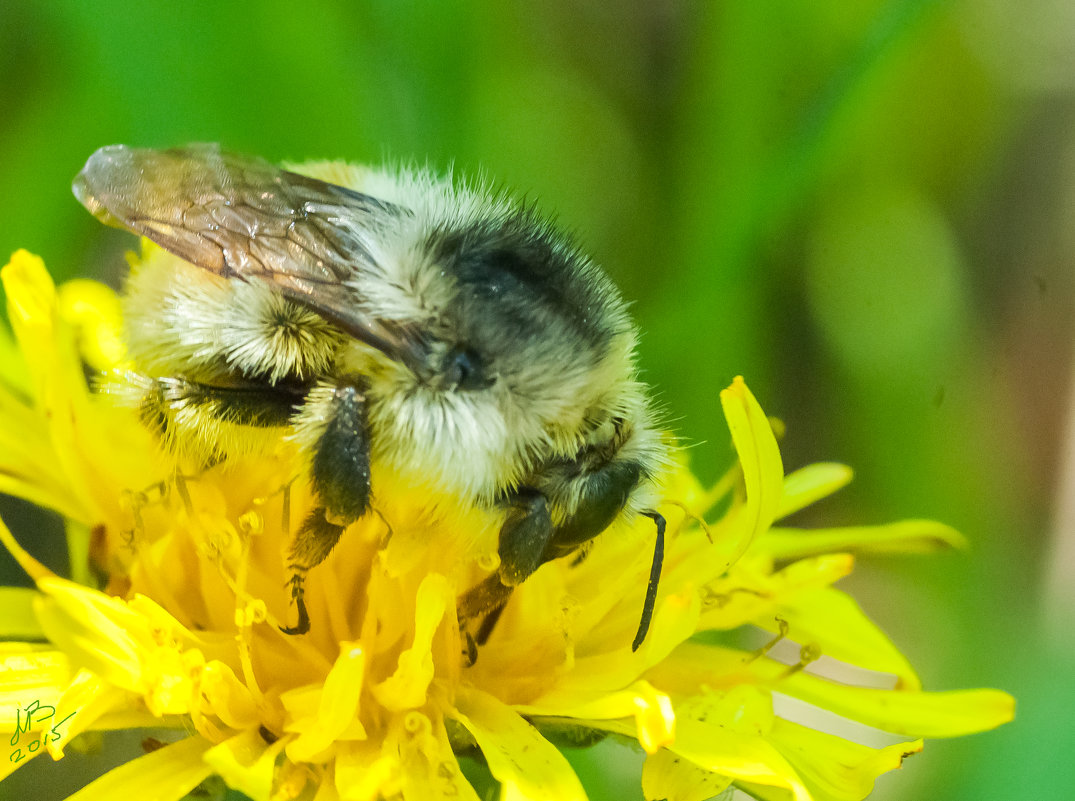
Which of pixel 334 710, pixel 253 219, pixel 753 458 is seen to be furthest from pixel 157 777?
pixel 753 458

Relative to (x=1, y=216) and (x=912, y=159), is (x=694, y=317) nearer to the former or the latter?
(x=912, y=159)

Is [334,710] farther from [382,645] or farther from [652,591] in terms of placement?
[652,591]

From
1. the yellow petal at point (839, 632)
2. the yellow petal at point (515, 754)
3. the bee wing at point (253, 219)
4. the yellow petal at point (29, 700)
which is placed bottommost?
the yellow petal at point (29, 700)

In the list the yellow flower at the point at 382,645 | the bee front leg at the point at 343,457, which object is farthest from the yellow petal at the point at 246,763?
the bee front leg at the point at 343,457

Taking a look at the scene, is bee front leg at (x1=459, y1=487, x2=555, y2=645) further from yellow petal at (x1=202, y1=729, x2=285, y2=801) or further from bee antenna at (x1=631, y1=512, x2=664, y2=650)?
yellow petal at (x1=202, y1=729, x2=285, y2=801)

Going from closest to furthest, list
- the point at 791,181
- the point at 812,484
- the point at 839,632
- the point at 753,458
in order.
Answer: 1. the point at 753,458
2. the point at 839,632
3. the point at 812,484
4. the point at 791,181

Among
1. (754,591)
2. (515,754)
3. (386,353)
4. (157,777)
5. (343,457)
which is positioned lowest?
(157,777)

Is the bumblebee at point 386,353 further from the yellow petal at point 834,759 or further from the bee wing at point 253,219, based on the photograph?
the yellow petal at point 834,759
